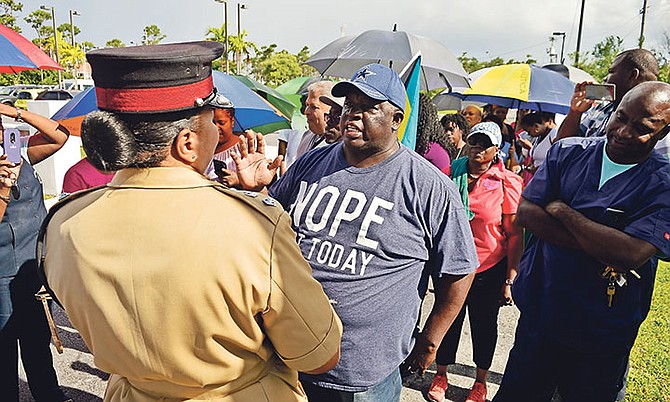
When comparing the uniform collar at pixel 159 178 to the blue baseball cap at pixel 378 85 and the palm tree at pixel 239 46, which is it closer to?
the blue baseball cap at pixel 378 85

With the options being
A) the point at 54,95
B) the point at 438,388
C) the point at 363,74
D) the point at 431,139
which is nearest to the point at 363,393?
the point at 363,74

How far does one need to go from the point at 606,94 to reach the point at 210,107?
2.84m

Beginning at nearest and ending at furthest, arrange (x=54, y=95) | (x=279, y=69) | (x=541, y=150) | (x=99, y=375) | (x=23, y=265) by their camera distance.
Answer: (x=23, y=265), (x=99, y=375), (x=541, y=150), (x=54, y=95), (x=279, y=69)

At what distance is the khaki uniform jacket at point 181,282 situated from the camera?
114cm

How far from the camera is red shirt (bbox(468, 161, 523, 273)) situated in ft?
10.9

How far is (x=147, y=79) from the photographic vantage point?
1.20 m

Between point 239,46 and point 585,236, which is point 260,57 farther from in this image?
point 585,236

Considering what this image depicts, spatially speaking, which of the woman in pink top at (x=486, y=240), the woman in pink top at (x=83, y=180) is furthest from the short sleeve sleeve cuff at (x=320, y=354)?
the woman in pink top at (x=83, y=180)

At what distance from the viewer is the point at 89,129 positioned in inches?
47.5

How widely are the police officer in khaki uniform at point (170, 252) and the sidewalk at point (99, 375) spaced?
2501mm

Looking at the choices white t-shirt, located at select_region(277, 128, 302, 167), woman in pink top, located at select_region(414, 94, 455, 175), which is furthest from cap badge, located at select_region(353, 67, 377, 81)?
white t-shirt, located at select_region(277, 128, 302, 167)

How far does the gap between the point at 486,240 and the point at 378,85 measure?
1.64 m

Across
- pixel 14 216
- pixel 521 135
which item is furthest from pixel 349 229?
pixel 521 135

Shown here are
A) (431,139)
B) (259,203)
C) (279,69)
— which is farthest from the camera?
(279,69)
